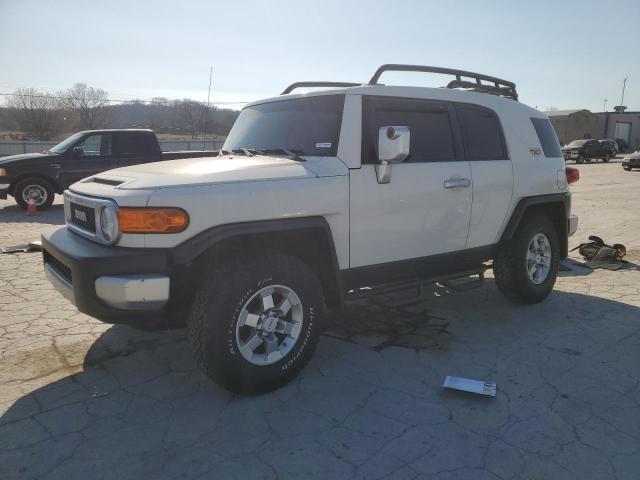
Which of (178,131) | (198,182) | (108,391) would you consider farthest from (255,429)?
(178,131)

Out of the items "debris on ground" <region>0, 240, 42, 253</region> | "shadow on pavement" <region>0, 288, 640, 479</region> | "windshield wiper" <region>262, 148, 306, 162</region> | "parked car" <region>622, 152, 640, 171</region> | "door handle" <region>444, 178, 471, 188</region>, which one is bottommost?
"shadow on pavement" <region>0, 288, 640, 479</region>

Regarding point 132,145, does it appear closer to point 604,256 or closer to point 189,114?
point 604,256

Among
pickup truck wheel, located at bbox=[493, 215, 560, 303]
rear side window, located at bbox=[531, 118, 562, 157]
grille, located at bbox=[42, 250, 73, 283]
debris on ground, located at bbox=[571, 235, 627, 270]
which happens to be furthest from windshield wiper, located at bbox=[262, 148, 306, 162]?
debris on ground, located at bbox=[571, 235, 627, 270]

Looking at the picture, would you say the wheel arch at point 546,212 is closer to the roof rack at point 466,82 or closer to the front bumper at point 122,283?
the roof rack at point 466,82

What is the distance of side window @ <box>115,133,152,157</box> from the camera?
422 inches

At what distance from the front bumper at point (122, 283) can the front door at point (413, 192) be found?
1336mm

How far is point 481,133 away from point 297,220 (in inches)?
85.2

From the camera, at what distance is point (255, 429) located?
2.80 meters

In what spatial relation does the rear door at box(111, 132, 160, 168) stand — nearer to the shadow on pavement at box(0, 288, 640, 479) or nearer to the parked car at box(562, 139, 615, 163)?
the shadow on pavement at box(0, 288, 640, 479)

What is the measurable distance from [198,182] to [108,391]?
1532mm

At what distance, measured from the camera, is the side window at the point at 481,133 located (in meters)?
4.24

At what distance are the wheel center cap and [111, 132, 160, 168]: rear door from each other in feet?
28.1

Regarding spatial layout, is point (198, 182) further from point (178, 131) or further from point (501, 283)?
point (178, 131)

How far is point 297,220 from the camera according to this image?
314cm
